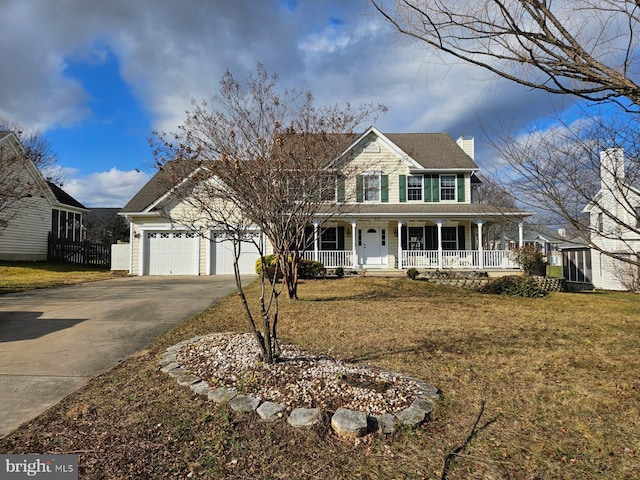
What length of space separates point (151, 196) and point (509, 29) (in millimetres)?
20146

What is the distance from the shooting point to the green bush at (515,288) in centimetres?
1273

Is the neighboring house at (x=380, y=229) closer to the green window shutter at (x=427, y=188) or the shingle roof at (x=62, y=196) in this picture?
the green window shutter at (x=427, y=188)

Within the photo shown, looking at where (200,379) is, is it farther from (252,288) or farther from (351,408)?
→ (252,288)

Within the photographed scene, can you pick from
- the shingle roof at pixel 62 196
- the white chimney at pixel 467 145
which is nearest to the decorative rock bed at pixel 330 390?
the white chimney at pixel 467 145

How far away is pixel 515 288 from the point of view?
1300 centimetres

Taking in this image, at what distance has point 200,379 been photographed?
395 centimetres

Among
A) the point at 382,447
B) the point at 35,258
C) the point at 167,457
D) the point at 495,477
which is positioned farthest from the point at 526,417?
the point at 35,258

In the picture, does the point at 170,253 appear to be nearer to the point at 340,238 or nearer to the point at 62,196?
the point at 340,238

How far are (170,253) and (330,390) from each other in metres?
16.5

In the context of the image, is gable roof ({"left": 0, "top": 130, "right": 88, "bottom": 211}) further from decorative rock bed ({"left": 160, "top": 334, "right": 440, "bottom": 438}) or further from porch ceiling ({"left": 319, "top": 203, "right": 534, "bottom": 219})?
decorative rock bed ({"left": 160, "top": 334, "right": 440, "bottom": 438})

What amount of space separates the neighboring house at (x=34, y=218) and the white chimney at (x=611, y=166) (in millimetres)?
20598

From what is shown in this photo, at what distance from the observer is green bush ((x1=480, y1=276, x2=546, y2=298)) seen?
41.8 feet

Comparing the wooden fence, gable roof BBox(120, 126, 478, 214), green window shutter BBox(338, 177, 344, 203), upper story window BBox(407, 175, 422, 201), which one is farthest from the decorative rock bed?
the wooden fence

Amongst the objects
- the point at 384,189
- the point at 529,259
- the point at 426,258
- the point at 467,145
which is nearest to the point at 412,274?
the point at 426,258
